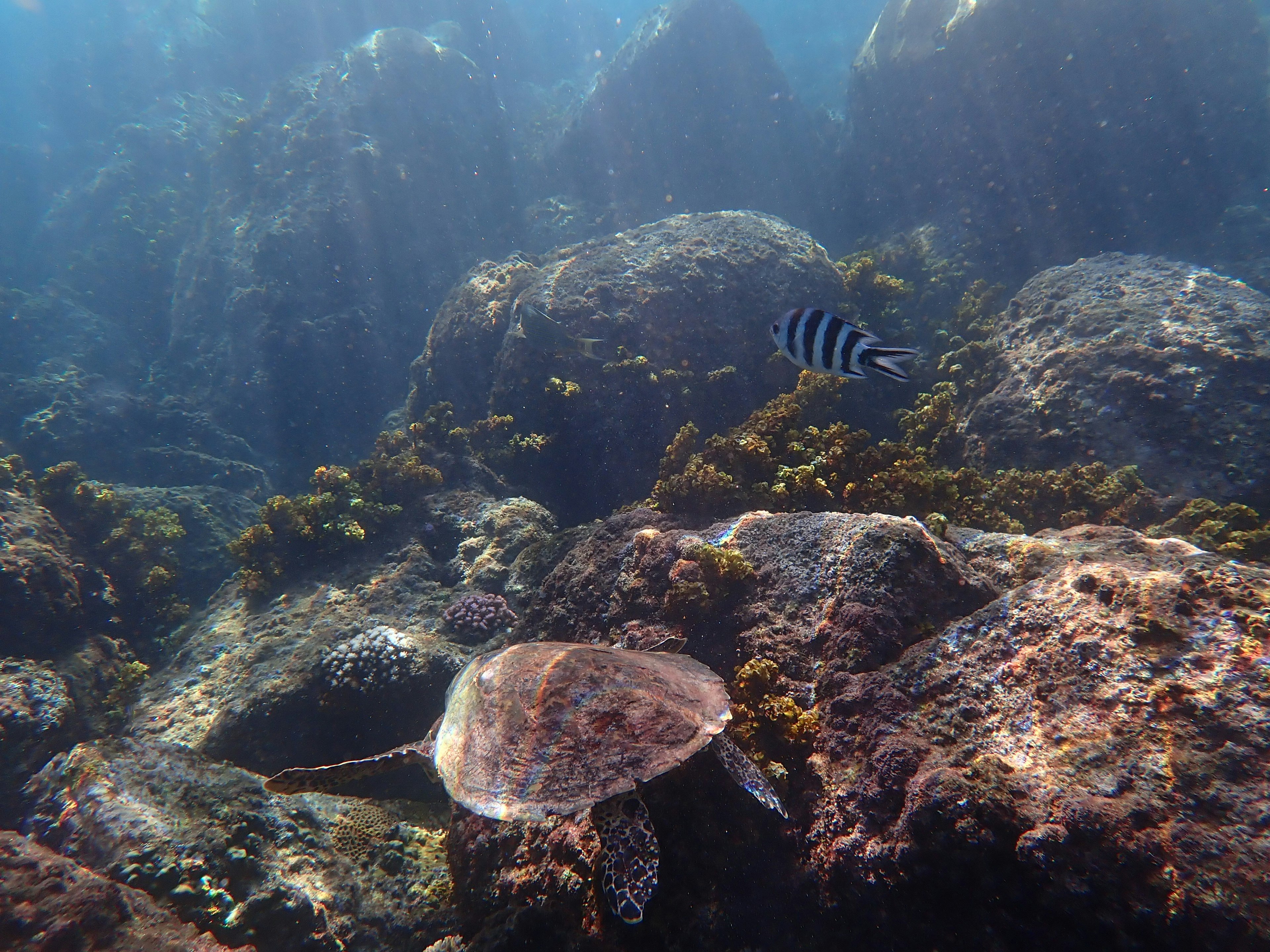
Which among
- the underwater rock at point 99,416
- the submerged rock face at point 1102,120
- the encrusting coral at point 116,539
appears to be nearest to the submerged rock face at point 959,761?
the encrusting coral at point 116,539

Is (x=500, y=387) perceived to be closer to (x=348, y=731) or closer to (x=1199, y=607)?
(x=348, y=731)

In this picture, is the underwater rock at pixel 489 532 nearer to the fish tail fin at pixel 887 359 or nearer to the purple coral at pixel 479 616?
the purple coral at pixel 479 616

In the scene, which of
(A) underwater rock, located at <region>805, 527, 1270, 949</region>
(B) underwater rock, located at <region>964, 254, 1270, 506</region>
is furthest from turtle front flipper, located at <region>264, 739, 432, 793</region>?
(B) underwater rock, located at <region>964, 254, 1270, 506</region>

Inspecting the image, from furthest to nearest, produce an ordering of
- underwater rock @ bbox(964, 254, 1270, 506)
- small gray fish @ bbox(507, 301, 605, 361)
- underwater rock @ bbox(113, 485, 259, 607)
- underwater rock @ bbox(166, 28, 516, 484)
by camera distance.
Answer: underwater rock @ bbox(166, 28, 516, 484) → underwater rock @ bbox(113, 485, 259, 607) → small gray fish @ bbox(507, 301, 605, 361) → underwater rock @ bbox(964, 254, 1270, 506)

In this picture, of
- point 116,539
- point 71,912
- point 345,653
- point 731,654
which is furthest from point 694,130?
point 71,912

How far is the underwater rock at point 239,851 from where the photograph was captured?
153 inches

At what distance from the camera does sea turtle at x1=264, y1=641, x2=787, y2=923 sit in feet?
9.23

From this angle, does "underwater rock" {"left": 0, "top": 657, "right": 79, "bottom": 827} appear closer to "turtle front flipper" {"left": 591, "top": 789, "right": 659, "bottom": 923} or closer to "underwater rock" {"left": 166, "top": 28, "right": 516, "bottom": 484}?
"turtle front flipper" {"left": 591, "top": 789, "right": 659, "bottom": 923}

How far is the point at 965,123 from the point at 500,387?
59.8 feet

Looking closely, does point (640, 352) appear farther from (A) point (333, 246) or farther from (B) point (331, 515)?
(A) point (333, 246)

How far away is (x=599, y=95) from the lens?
22.8 metres

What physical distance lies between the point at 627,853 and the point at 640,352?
886 centimetres

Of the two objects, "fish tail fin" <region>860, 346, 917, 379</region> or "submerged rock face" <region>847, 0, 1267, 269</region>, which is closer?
"fish tail fin" <region>860, 346, 917, 379</region>

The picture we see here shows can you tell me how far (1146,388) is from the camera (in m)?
7.27
